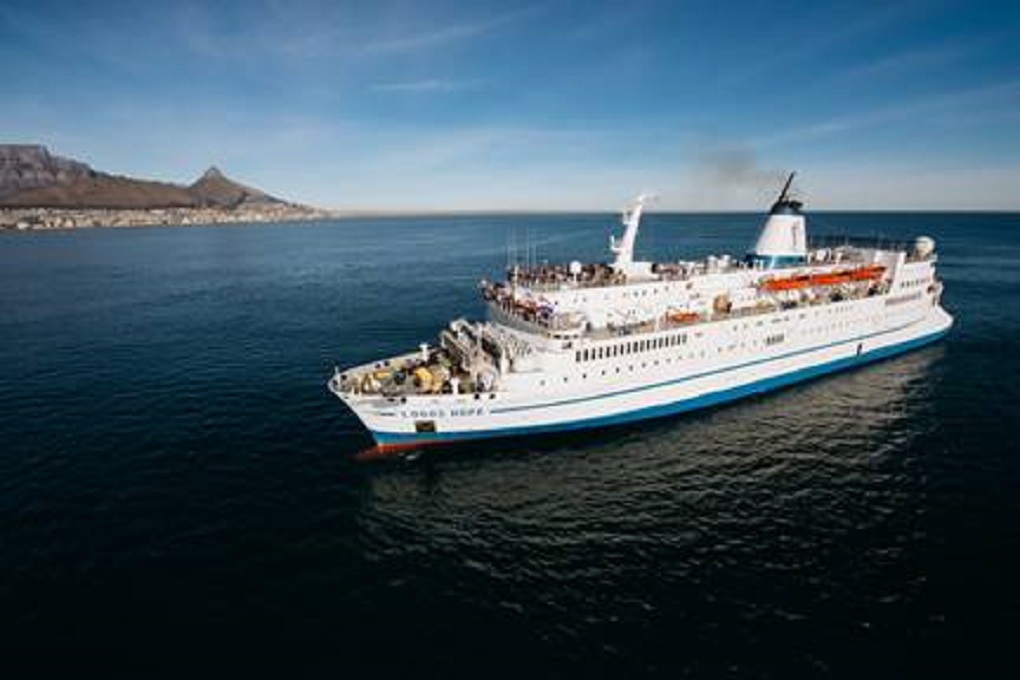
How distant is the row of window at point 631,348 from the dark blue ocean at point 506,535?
18.8ft

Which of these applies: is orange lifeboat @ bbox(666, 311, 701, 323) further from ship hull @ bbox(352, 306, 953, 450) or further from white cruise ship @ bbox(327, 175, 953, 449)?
ship hull @ bbox(352, 306, 953, 450)

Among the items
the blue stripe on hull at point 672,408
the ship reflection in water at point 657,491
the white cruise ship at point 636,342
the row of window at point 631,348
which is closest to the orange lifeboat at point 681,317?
the white cruise ship at point 636,342

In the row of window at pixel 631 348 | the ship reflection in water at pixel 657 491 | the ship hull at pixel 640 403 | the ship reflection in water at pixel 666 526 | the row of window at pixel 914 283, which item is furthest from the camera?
the row of window at pixel 914 283

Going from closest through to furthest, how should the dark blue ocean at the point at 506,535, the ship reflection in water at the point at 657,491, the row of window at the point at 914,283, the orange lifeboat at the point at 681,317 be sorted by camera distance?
the dark blue ocean at the point at 506,535 < the ship reflection in water at the point at 657,491 < the orange lifeboat at the point at 681,317 < the row of window at the point at 914,283

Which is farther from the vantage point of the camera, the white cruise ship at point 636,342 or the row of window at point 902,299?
the row of window at point 902,299

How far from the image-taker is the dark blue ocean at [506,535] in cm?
1994

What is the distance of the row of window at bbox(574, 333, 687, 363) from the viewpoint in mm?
36975

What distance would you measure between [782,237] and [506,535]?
4400cm

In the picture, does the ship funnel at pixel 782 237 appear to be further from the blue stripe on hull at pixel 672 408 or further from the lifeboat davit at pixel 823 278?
the blue stripe on hull at pixel 672 408

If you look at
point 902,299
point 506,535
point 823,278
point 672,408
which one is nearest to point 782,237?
point 823,278

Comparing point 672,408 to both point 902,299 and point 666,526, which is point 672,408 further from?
point 902,299

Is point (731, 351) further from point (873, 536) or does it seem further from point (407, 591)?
point (407, 591)

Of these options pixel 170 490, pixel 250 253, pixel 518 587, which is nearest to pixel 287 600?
pixel 518 587

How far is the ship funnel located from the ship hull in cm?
1006
